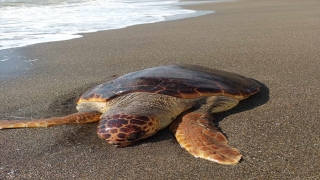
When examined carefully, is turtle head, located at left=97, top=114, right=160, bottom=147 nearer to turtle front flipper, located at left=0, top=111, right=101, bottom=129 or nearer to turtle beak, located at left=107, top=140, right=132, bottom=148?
turtle beak, located at left=107, top=140, right=132, bottom=148

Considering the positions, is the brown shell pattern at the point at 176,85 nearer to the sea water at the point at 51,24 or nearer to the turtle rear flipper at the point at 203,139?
the turtle rear flipper at the point at 203,139

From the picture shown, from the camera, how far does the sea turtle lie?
263cm

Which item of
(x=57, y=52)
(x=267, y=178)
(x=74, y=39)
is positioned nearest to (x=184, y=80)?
(x=267, y=178)

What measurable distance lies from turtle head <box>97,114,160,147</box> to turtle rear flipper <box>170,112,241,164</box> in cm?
23

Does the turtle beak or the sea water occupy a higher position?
the turtle beak

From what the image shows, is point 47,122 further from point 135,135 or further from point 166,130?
point 166,130

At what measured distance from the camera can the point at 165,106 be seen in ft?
10.2

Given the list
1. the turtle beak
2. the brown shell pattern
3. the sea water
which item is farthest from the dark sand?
the sea water

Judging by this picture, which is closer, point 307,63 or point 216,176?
point 216,176

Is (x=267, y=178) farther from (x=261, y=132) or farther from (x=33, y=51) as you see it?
(x=33, y=51)

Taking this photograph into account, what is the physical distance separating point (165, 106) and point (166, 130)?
219 mm

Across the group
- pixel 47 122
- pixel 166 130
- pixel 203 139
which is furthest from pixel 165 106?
pixel 47 122

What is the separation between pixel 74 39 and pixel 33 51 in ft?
4.05

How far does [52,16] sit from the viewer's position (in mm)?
11414
